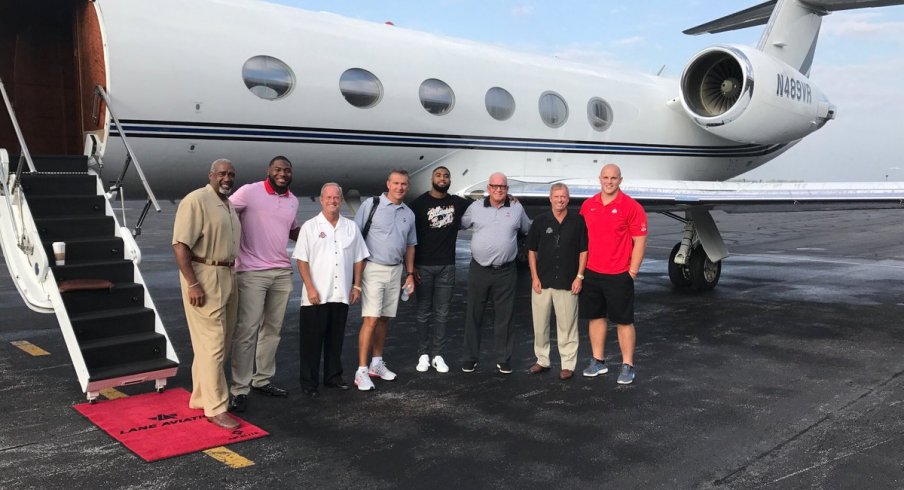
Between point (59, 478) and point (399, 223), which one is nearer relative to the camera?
point (59, 478)

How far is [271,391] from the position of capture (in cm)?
552

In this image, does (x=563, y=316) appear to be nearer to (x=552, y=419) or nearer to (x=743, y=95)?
(x=552, y=419)

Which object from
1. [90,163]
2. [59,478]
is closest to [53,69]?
[90,163]

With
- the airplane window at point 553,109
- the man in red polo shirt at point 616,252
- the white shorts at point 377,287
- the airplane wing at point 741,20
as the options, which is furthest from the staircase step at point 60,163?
the airplane wing at point 741,20

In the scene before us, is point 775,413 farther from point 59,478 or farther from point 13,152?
point 13,152

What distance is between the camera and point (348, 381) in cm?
595

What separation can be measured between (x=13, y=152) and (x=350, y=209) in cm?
380

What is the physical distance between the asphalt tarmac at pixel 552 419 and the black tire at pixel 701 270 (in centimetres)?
177

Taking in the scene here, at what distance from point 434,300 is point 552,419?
157 centimetres

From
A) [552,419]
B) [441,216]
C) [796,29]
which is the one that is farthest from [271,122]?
[796,29]

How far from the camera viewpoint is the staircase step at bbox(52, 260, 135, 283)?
5.61 m

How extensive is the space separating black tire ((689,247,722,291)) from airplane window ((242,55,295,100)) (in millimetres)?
6135

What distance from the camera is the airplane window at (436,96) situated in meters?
8.91

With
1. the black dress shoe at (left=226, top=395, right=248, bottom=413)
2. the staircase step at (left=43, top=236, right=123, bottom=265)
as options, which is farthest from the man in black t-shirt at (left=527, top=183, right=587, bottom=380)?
the staircase step at (left=43, top=236, right=123, bottom=265)
